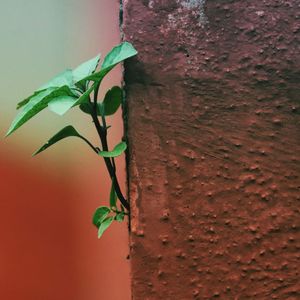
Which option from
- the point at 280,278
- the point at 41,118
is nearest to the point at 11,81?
the point at 41,118

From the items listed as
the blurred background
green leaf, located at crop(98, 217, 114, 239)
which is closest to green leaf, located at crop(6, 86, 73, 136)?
green leaf, located at crop(98, 217, 114, 239)

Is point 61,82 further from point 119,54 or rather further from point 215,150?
point 215,150

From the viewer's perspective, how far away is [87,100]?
51cm

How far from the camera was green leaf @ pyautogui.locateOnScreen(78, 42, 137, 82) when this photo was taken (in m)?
0.47

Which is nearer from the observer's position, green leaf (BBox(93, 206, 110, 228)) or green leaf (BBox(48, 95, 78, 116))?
green leaf (BBox(48, 95, 78, 116))

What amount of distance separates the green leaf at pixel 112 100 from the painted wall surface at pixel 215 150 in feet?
0.10

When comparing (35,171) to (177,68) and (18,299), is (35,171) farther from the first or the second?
(177,68)

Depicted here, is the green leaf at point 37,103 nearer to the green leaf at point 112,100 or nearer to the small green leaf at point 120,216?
the green leaf at point 112,100

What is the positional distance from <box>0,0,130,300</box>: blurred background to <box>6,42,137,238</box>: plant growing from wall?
19.9 inches

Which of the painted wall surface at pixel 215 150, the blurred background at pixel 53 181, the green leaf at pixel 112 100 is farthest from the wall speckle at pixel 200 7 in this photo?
the blurred background at pixel 53 181

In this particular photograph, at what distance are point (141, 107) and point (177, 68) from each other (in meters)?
0.06

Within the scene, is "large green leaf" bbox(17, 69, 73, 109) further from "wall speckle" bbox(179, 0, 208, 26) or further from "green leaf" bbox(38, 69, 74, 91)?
"wall speckle" bbox(179, 0, 208, 26)

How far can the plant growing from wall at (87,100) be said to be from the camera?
0.47 meters

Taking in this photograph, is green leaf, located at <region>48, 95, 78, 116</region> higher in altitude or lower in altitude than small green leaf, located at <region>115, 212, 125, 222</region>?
higher
